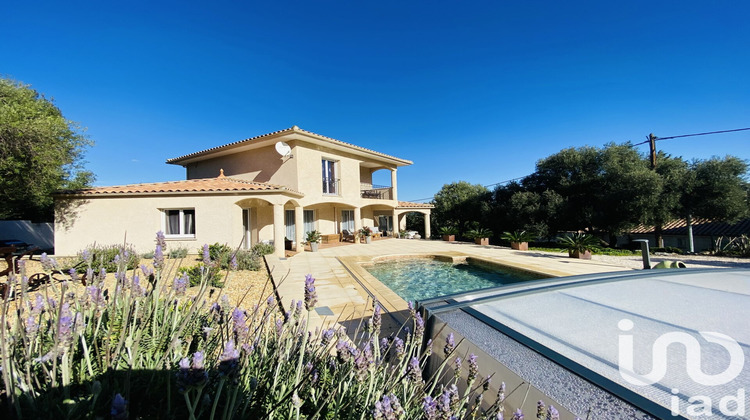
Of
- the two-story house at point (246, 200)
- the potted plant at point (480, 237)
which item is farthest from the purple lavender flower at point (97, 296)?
the potted plant at point (480, 237)

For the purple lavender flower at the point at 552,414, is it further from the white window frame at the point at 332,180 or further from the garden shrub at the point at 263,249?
the white window frame at the point at 332,180

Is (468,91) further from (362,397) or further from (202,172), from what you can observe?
(362,397)

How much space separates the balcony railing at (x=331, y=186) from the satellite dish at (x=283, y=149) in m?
3.32

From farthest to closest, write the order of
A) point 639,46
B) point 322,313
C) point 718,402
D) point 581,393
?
point 639,46
point 322,313
point 581,393
point 718,402

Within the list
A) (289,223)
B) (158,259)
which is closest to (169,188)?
(289,223)

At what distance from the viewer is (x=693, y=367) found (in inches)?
65.8

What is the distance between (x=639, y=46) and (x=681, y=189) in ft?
29.8

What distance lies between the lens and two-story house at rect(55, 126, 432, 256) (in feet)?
42.2

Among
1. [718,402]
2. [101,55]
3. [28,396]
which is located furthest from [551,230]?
[101,55]

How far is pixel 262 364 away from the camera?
179cm

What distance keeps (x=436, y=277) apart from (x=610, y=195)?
14955mm

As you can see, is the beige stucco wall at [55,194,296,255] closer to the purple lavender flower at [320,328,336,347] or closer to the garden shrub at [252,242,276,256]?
the garden shrub at [252,242,276,256]

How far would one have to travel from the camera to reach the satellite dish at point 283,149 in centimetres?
1627

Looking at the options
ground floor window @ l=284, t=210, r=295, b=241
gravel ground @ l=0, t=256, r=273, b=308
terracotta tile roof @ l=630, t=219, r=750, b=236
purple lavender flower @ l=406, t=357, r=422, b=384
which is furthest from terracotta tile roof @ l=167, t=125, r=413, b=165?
terracotta tile roof @ l=630, t=219, r=750, b=236
